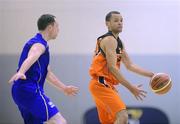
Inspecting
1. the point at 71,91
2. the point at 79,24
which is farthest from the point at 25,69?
the point at 79,24

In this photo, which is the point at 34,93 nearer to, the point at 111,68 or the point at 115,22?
the point at 111,68

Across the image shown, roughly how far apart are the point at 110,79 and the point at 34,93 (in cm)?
108

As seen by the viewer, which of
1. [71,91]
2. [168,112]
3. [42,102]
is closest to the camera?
[42,102]

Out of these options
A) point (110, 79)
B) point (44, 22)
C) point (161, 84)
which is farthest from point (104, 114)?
point (44, 22)

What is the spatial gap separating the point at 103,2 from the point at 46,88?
1.64m

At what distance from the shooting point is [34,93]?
4180mm

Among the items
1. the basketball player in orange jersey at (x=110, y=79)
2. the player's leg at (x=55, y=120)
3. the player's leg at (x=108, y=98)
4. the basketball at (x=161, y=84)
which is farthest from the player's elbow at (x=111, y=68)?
the player's leg at (x=55, y=120)

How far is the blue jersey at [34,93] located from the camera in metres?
4.18

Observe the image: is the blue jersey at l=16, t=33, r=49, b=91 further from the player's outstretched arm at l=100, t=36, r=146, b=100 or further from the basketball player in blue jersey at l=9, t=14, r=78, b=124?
the player's outstretched arm at l=100, t=36, r=146, b=100

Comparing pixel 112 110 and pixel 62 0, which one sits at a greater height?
pixel 62 0

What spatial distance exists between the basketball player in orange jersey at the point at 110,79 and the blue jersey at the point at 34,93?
758 millimetres

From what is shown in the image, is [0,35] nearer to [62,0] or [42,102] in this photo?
[62,0]

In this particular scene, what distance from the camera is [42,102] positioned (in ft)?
13.7

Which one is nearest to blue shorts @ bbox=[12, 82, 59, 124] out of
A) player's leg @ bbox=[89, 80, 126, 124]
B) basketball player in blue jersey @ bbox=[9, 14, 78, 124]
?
basketball player in blue jersey @ bbox=[9, 14, 78, 124]
